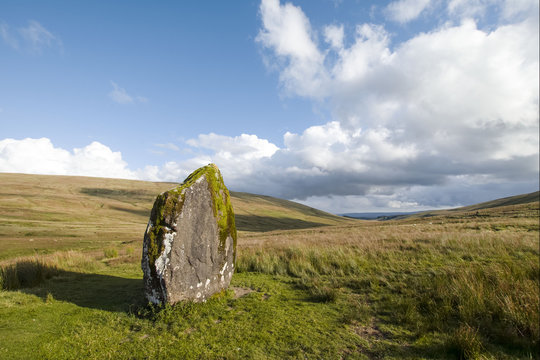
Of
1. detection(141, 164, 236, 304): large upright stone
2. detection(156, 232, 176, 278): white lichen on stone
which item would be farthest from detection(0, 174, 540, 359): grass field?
detection(156, 232, 176, 278): white lichen on stone

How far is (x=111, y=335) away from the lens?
5.80 meters

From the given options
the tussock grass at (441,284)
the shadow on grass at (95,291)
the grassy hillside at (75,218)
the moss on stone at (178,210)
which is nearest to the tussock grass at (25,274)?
the shadow on grass at (95,291)

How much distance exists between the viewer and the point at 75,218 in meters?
64.6

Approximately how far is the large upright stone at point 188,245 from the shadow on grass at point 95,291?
120cm

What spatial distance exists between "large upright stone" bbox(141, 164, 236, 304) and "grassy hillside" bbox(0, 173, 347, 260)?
22.7 metres

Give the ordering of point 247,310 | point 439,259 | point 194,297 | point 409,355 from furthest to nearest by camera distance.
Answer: point 439,259 → point 194,297 → point 247,310 → point 409,355

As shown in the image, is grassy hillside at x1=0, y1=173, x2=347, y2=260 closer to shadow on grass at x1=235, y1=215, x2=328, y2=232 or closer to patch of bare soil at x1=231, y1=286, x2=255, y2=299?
shadow on grass at x1=235, y1=215, x2=328, y2=232

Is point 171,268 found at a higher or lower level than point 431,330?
higher

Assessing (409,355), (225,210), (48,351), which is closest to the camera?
(409,355)

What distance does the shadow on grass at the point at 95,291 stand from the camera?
7625mm

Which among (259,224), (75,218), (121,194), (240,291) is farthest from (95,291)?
(121,194)

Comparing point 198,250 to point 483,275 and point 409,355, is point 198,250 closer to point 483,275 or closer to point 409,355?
point 409,355

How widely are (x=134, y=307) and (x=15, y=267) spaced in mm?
7033

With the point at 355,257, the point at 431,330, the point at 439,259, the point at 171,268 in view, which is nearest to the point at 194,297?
the point at 171,268
